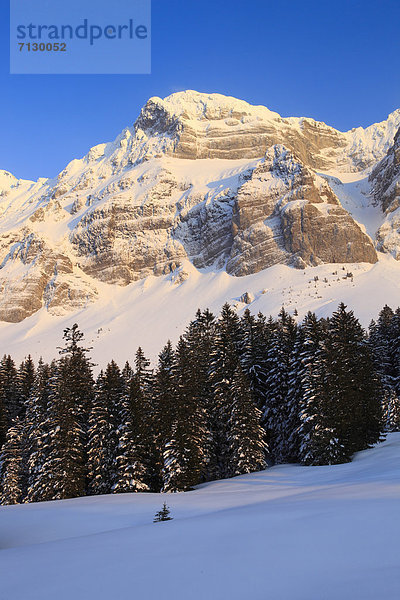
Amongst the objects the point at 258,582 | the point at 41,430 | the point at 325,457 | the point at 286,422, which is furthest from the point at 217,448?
the point at 258,582

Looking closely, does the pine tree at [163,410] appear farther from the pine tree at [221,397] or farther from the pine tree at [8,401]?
the pine tree at [8,401]

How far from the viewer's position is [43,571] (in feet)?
17.1

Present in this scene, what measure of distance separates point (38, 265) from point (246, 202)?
279 ft

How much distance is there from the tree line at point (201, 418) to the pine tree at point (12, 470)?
0.08 m

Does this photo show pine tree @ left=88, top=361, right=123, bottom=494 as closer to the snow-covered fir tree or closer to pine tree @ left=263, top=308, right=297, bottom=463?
the snow-covered fir tree

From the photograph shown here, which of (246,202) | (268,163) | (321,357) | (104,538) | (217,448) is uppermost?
(268,163)

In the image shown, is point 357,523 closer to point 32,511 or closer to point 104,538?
point 104,538

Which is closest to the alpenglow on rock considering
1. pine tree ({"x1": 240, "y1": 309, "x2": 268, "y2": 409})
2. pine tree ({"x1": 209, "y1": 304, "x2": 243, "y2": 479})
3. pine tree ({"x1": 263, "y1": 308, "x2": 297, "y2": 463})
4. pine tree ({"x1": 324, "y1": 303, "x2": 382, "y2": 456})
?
pine tree ({"x1": 240, "y1": 309, "x2": 268, "y2": 409})

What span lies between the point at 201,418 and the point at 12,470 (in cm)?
1534

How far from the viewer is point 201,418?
2989 centimetres

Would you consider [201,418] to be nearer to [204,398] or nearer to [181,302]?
[204,398]

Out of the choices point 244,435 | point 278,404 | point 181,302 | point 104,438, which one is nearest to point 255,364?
point 278,404

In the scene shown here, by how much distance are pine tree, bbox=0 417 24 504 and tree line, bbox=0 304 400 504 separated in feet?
0.27

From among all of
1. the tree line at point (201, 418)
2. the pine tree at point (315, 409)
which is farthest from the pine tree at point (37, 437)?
the pine tree at point (315, 409)
